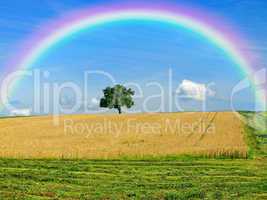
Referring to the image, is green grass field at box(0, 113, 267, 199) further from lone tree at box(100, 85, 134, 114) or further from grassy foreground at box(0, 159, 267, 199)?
lone tree at box(100, 85, 134, 114)

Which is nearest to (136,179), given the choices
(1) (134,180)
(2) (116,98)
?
(1) (134,180)

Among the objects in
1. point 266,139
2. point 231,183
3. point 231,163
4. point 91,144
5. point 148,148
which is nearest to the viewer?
point 231,183

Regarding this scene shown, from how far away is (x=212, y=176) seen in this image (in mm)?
22125

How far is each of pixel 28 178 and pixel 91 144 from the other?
1721 cm

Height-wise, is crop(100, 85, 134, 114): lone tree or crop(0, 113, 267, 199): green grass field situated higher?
crop(100, 85, 134, 114): lone tree

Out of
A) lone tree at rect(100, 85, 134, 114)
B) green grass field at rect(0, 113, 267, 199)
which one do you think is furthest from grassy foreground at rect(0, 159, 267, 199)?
lone tree at rect(100, 85, 134, 114)

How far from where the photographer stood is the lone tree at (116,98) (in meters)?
112

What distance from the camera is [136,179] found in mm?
20875

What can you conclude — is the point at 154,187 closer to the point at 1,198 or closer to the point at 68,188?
the point at 68,188

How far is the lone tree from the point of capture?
367ft

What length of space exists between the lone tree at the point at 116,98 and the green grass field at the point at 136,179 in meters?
82.8

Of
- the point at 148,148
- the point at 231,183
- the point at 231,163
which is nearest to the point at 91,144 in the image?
the point at 148,148

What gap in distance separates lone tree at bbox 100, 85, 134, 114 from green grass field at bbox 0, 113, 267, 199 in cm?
8276

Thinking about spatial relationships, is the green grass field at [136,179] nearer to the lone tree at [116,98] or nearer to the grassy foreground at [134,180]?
the grassy foreground at [134,180]
